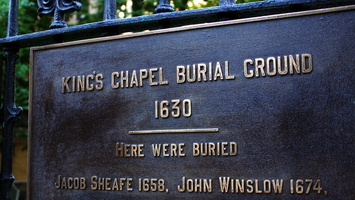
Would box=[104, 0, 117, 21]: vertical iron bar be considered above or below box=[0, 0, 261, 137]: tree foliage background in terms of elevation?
below

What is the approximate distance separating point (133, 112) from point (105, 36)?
0.72 metres

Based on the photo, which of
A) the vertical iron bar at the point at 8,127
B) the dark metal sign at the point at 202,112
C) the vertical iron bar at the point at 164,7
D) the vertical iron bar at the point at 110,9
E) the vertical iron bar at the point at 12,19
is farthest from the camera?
the vertical iron bar at the point at 12,19

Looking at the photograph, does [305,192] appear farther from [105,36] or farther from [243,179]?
[105,36]

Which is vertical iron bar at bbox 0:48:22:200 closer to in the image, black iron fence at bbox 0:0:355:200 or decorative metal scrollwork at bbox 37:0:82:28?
black iron fence at bbox 0:0:355:200

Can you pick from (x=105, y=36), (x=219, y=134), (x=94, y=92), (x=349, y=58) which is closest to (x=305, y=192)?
(x=219, y=134)

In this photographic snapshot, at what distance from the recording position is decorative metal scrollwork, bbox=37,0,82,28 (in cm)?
330

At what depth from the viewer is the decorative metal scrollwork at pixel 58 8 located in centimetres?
330

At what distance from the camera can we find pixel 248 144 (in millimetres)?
2631

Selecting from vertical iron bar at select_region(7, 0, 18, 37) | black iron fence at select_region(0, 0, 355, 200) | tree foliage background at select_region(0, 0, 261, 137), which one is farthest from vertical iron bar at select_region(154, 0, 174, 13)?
tree foliage background at select_region(0, 0, 261, 137)

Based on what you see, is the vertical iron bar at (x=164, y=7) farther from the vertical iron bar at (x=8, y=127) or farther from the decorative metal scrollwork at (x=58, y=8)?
the vertical iron bar at (x=8, y=127)

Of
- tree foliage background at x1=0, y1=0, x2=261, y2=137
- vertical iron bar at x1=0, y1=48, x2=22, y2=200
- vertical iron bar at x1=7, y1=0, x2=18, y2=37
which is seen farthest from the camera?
tree foliage background at x1=0, y1=0, x2=261, y2=137

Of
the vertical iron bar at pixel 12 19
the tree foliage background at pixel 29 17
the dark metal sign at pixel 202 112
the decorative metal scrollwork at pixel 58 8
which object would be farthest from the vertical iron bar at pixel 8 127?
the tree foliage background at pixel 29 17

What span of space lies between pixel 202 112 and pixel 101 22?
44.7 inches

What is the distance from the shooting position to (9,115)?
3479 millimetres
